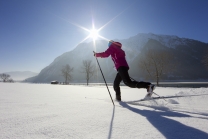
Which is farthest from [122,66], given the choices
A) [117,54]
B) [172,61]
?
[172,61]

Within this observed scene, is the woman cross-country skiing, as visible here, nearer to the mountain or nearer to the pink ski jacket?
the pink ski jacket

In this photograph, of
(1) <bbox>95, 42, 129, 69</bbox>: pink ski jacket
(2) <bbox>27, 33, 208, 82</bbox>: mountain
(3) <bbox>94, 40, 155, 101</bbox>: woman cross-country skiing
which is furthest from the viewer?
(2) <bbox>27, 33, 208, 82</bbox>: mountain

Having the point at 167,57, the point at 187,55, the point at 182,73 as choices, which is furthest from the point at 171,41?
the point at 167,57

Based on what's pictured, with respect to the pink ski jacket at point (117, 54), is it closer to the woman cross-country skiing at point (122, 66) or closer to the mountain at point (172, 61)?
the woman cross-country skiing at point (122, 66)

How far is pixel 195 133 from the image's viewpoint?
1.08 meters

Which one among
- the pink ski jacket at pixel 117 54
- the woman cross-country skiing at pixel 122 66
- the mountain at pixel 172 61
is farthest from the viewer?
the mountain at pixel 172 61

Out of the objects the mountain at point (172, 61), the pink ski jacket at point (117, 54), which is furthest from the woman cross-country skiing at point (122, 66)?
the mountain at point (172, 61)

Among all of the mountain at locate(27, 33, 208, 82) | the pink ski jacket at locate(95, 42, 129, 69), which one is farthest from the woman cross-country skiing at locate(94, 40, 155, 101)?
the mountain at locate(27, 33, 208, 82)

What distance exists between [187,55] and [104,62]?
97407mm

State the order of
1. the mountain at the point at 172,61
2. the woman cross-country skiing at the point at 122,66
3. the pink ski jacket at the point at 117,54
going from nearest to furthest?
1. the woman cross-country skiing at the point at 122,66
2. the pink ski jacket at the point at 117,54
3. the mountain at the point at 172,61

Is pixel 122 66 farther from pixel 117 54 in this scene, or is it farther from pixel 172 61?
pixel 172 61

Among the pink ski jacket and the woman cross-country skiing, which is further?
the pink ski jacket

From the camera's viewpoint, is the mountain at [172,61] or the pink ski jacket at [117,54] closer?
the pink ski jacket at [117,54]

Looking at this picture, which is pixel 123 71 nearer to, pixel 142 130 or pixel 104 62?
pixel 142 130
